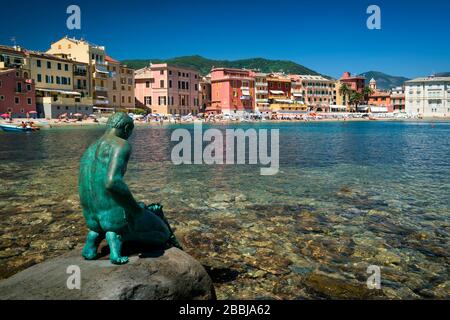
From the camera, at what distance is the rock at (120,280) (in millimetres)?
3924

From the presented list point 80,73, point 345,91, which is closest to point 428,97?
point 345,91

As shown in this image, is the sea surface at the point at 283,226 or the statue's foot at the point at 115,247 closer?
the statue's foot at the point at 115,247

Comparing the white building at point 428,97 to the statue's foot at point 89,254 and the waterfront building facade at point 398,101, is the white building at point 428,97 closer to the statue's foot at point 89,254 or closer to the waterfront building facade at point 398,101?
the waterfront building facade at point 398,101

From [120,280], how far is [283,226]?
5523mm

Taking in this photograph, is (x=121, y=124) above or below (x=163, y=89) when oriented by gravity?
below

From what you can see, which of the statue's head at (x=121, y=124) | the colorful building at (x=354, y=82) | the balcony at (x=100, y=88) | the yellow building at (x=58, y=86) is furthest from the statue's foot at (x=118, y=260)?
the colorful building at (x=354, y=82)

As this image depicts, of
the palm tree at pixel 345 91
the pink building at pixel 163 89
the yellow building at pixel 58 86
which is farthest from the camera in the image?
the palm tree at pixel 345 91

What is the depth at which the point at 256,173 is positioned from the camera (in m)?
18.1

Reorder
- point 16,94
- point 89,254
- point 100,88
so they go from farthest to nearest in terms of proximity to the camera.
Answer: point 100,88, point 16,94, point 89,254

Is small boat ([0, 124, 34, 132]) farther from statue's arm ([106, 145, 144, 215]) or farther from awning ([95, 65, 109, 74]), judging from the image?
statue's arm ([106, 145, 144, 215])

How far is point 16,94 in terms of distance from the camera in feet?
199

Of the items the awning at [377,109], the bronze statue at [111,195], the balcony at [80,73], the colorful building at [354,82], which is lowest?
the bronze statue at [111,195]

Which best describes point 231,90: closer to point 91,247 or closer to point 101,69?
point 101,69

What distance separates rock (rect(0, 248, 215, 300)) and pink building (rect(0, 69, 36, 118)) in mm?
63442
